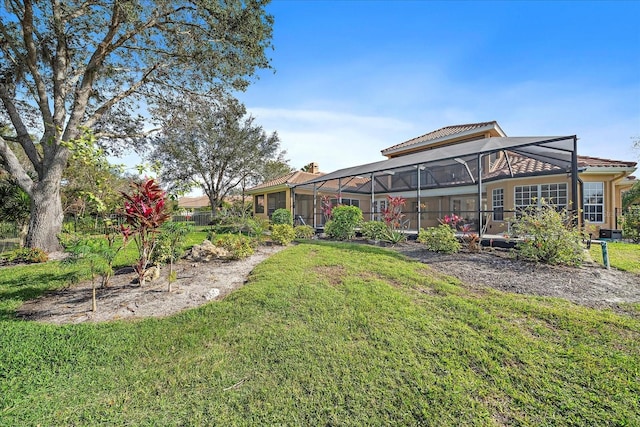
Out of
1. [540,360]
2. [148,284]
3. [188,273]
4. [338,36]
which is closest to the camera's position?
[540,360]

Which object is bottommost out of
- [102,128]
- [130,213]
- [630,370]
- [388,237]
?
[630,370]

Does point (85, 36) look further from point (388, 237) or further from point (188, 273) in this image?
point (388, 237)

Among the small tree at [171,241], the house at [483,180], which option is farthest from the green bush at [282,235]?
the small tree at [171,241]

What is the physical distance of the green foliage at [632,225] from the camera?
10.8 m

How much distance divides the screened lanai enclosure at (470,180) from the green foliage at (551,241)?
1.23 metres

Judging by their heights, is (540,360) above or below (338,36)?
below

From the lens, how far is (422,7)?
7.05 m

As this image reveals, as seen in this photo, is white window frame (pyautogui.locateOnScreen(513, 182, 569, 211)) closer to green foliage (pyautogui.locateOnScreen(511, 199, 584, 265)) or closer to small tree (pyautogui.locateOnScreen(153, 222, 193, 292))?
green foliage (pyautogui.locateOnScreen(511, 199, 584, 265))

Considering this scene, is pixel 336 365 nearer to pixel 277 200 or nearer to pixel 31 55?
pixel 31 55

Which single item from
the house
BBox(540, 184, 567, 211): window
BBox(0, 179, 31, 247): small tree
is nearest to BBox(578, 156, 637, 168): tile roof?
the house

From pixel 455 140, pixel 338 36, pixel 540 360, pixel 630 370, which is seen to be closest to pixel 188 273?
pixel 540 360

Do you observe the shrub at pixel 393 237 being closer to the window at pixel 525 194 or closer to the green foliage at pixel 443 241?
the green foliage at pixel 443 241

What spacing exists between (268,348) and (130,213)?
3.46 metres

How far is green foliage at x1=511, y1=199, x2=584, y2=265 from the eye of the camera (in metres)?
5.71
